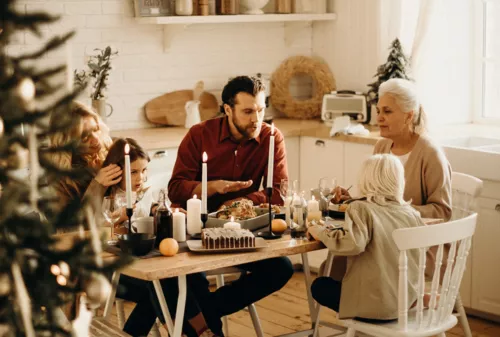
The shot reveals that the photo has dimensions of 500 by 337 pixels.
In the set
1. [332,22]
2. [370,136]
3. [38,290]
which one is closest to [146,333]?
[370,136]

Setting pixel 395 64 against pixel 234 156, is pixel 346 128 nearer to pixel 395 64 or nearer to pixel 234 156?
pixel 395 64

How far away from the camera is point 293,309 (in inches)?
177

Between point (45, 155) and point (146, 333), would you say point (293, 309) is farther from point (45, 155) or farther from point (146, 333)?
point (45, 155)

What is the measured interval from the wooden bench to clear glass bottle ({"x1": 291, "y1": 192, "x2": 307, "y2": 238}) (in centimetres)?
71

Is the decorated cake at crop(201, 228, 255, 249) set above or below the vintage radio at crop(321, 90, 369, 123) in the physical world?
below

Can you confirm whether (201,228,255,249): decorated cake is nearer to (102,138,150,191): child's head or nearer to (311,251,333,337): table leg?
(102,138,150,191): child's head

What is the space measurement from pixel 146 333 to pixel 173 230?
58cm

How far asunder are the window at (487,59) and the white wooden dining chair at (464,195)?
1646 mm

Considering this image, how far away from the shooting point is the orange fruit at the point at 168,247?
281 cm

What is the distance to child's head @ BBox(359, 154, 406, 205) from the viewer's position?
2.93m

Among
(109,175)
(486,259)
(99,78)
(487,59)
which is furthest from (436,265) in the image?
(487,59)

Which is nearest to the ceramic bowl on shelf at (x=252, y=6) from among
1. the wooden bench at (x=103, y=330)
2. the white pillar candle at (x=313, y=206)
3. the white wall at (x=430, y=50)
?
the white wall at (x=430, y=50)

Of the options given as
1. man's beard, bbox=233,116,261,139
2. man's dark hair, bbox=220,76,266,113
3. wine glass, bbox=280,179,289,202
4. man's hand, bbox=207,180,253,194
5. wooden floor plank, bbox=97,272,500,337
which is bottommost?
wooden floor plank, bbox=97,272,500,337

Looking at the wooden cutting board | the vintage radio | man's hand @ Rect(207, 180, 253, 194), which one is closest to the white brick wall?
the wooden cutting board
